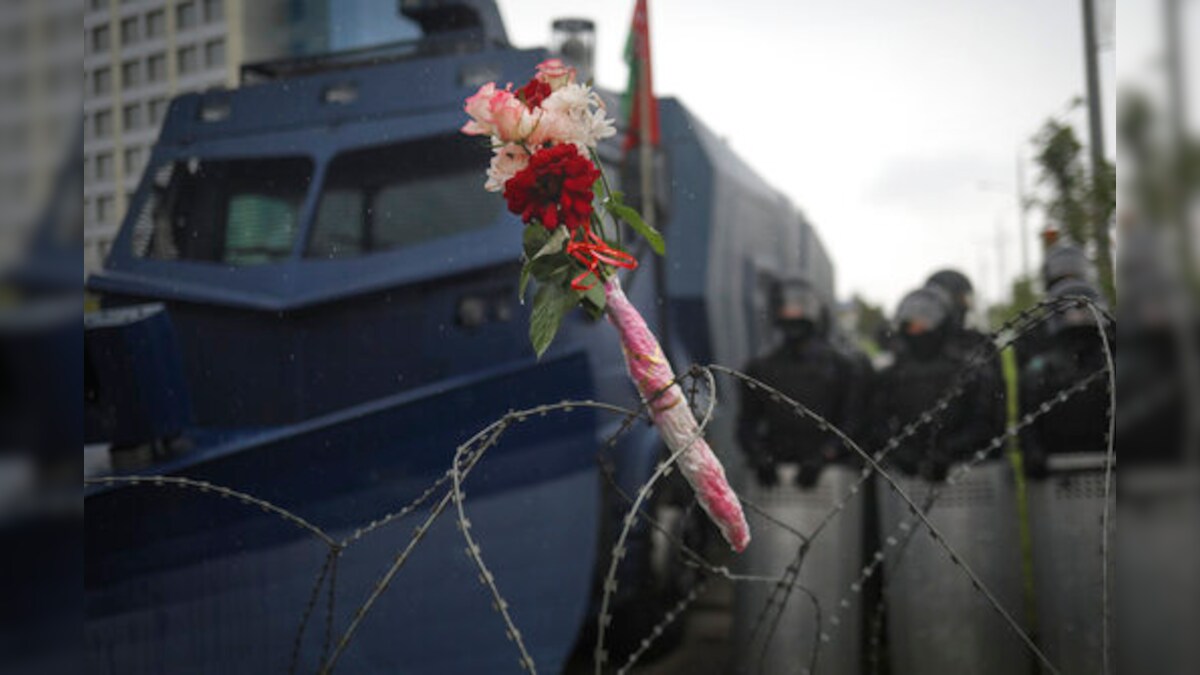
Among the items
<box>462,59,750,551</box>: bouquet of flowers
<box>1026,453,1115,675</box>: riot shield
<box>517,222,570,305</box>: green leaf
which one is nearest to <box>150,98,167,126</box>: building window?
<box>462,59,750,551</box>: bouquet of flowers

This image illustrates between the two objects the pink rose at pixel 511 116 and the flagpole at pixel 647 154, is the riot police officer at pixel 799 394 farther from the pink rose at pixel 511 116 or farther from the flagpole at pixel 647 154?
the pink rose at pixel 511 116

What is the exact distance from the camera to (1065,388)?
2842 millimetres

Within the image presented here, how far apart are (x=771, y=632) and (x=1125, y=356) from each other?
1.47 metres

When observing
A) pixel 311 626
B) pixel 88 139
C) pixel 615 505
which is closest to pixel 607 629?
pixel 615 505

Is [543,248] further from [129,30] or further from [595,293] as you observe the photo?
[129,30]

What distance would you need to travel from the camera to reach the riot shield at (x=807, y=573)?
2.91 meters

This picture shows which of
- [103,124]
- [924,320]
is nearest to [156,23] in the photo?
[103,124]

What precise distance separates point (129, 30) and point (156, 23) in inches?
4.0

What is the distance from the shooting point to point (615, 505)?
2.96m

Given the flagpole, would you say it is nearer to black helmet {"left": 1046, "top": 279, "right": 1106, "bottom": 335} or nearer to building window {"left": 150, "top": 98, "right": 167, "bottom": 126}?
black helmet {"left": 1046, "top": 279, "right": 1106, "bottom": 335}

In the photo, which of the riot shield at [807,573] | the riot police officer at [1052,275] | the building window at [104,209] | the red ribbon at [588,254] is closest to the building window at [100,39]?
the building window at [104,209]

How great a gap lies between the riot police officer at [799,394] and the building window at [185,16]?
74.0 inches

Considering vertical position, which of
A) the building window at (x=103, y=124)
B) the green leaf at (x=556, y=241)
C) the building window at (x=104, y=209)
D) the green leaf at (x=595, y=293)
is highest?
the building window at (x=103, y=124)

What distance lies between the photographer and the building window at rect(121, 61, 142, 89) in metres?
3.33
